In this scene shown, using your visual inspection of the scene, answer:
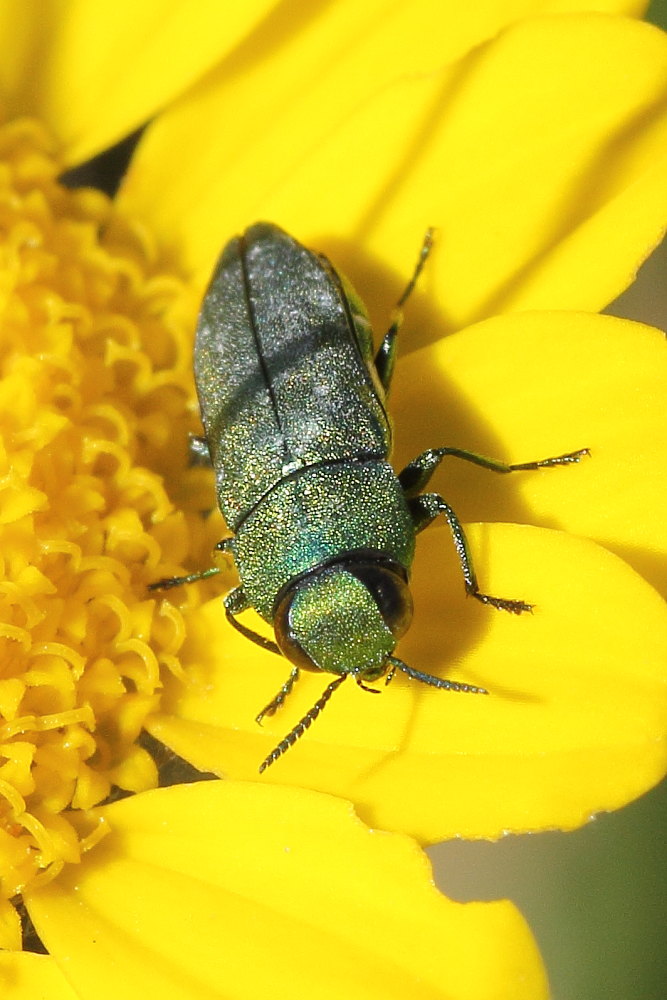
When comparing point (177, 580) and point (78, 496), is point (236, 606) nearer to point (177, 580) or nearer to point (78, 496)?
point (177, 580)

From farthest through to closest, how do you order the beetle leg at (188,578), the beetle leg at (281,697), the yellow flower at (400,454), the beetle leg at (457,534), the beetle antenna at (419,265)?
the beetle antenna at (419,265) → the beetle leg at (188,578) → the beetle leg at (281,697) → the beetle leg at (457,534) → the yellow flower at (400,454)

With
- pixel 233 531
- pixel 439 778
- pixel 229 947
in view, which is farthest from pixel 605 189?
pixel 229 947

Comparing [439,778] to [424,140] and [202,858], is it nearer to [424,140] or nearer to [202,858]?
[202,858]

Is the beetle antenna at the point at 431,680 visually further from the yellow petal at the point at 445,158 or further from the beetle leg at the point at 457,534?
the yellow petal at the point at 445,158

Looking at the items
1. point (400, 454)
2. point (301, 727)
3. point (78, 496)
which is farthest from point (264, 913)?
point (400, 454)

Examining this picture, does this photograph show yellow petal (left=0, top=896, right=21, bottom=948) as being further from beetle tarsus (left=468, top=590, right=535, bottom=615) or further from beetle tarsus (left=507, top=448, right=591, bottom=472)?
beetle tarsus (left=507, top=448, right=591, bottom=472)

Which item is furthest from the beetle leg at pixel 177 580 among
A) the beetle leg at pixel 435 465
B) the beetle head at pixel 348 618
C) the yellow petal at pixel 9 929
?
the yellow petal at pixel 9 929
